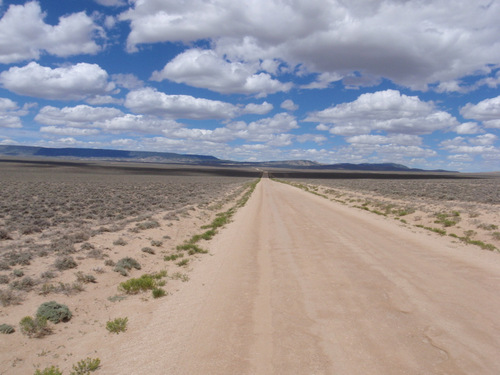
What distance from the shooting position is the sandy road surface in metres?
4.94

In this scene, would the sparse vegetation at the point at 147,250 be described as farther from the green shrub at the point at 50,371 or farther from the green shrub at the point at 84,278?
the green shrub at the point at 50,371

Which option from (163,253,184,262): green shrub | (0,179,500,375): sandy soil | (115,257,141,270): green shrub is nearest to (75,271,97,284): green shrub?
(0,179,500,375): sandy soil

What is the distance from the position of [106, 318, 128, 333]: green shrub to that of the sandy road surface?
0.40 metres

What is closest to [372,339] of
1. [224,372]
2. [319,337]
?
[319,337]

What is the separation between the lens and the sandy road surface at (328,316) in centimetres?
494

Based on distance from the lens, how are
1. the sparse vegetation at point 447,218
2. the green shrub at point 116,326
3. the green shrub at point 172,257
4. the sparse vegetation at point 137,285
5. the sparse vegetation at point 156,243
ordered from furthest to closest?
the sparse vegetation at point 447,218
the sparse vegetation at point 156,243
the green shrub at point 172,257
the sparse vegetation at point 137,285
the green shrub at point 116,326

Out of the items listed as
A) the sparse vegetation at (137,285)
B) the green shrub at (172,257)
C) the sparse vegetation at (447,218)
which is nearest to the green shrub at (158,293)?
the sparse vegetation at (137,285)

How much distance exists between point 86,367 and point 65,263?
5946 mm

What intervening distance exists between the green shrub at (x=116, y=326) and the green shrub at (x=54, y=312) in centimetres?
115

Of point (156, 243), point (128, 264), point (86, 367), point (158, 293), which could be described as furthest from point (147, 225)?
point (86, 367)

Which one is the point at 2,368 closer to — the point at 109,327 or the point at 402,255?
the point at 109,327

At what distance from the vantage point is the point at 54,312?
664 cm

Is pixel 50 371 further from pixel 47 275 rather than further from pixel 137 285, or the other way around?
pixel 47 275

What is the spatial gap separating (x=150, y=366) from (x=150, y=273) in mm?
5462
